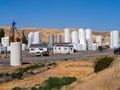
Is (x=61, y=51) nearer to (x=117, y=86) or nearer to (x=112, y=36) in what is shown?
(x=112, y=36)

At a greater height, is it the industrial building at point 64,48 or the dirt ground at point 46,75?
the industrial building at point 64,48

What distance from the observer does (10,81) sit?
3222 centimetres

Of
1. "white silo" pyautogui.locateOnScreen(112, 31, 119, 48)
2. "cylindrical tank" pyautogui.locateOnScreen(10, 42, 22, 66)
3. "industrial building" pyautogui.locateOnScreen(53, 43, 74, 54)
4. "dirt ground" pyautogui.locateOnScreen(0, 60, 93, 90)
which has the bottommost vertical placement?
"dirt ground" pyautogui.locateOnScreen(0, 60, 93, 90)

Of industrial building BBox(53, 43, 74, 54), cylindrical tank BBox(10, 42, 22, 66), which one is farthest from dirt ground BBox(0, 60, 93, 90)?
industrial building BBox(53, 43, 74, 54)

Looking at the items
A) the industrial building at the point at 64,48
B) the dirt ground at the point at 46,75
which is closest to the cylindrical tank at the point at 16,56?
the dirt ground at the point at 46,75

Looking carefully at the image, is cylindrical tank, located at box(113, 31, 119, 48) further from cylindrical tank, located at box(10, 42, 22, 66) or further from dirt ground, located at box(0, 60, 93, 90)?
dirt ground, located at box(0, 60, 93, 90)

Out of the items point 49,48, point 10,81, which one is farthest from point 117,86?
point 49,48

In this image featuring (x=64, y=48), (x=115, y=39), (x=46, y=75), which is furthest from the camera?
(x=115, y=39)

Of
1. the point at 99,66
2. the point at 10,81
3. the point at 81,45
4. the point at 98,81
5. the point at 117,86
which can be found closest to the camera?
the point at 117,86

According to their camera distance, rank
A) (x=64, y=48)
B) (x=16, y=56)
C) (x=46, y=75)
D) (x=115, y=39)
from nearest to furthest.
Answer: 1. (x=46, y=75)
2. (x=16, y=56)
3. (x=64, y=48)
4. (x=115, y=39)

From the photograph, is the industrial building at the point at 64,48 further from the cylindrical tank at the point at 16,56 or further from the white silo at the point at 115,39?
the cylindrical tank at the point at 16,56

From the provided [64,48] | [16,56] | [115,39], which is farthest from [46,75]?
[115,39]

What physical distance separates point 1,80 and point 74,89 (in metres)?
17.7

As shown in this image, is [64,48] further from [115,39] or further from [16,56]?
[16,56]
